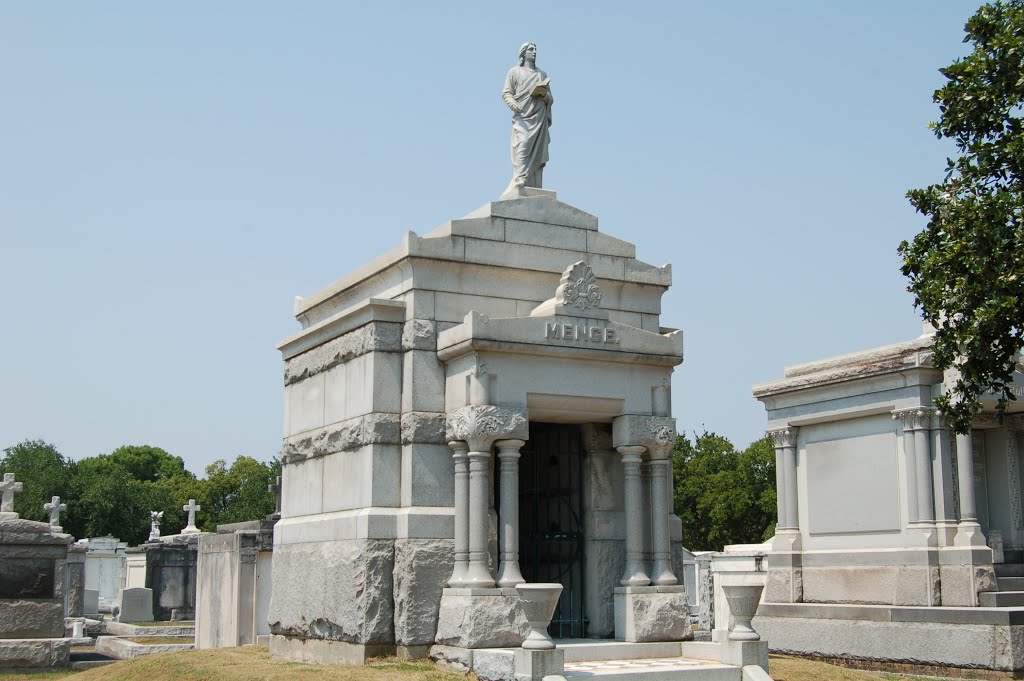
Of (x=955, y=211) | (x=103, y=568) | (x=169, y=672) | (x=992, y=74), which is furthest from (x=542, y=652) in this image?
(x=103, y=568)

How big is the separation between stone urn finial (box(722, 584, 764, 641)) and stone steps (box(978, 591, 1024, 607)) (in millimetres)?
6555

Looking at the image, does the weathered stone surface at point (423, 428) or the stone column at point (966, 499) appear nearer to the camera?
the weathered stone surface at point (423, 428)

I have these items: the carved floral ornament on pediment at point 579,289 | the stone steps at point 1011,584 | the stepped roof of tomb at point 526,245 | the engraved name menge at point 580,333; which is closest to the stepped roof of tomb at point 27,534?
the stepped roof of tomb at point 526,245

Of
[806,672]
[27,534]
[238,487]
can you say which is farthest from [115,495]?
[806,672]

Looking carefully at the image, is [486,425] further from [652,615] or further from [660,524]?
[652,615]

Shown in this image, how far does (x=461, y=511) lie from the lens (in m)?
12.4

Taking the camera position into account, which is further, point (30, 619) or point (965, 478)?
point (965, 478)

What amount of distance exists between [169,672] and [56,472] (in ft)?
201

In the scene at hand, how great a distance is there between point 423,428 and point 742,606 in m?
3.79

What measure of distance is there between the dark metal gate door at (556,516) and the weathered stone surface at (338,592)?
232cm

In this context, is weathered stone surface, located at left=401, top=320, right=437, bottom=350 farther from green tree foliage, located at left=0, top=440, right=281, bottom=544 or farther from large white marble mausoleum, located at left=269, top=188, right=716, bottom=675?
green tree foliage, located at left=0, top=440, right=281, bottom=544

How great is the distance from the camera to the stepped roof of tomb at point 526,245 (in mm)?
13148

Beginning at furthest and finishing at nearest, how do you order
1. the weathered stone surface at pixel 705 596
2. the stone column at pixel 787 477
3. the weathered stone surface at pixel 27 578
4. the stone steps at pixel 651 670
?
the weathered stone surface at pixel 705 596 → the stone column at pixel 787 477 → the weathered stone surface at pixel 27 578 → the stone steps at pixel 651 670

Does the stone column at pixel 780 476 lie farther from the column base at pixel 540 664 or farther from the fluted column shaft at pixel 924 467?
the column base at pixel 540 664
